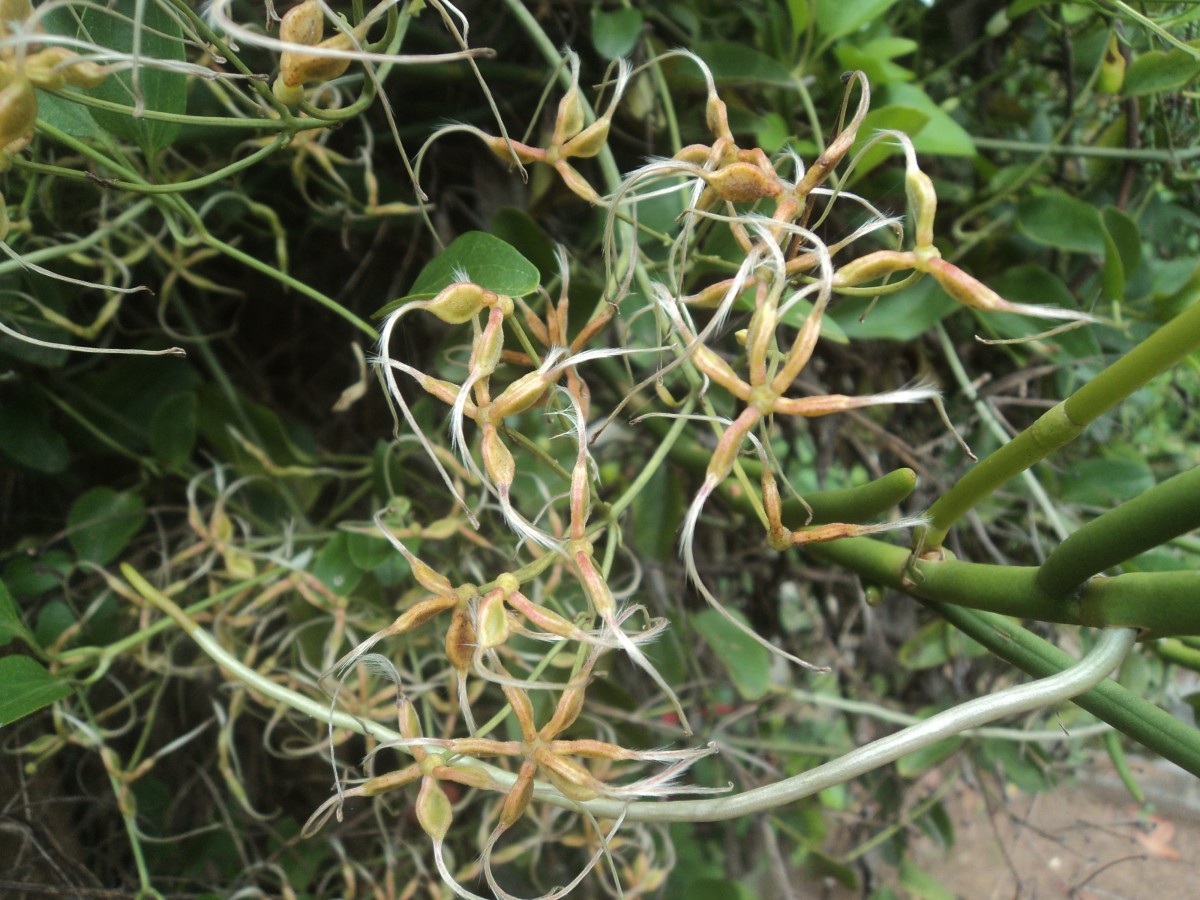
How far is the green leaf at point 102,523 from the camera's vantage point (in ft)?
1.67

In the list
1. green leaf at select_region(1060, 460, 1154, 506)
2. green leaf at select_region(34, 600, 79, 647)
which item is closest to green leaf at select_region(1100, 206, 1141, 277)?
green leaf at select_region(1060, 460, 1154, 506)

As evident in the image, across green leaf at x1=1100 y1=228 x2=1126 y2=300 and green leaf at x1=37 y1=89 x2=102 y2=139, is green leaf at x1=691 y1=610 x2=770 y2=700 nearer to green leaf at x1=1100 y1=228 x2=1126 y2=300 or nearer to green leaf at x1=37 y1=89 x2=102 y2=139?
green leaf at x1=1100 y1=228 x2=1126 y2=300

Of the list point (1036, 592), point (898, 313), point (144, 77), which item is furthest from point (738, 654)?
point (144, 77)

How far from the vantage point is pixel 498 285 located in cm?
29

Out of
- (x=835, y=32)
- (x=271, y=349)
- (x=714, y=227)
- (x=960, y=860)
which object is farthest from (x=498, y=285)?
(x=960, y=860)

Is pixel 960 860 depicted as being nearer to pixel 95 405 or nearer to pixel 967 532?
pixel 967 532

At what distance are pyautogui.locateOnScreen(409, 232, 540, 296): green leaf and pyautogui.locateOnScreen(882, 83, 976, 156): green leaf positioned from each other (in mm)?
270

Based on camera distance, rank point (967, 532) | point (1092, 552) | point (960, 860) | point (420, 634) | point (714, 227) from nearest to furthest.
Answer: point (1092, 552) → point (714, 227) → point (420, 634) → point (967, 532) → point (960, 860)

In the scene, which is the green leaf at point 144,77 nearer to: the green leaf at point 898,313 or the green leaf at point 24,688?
the green leaf at point 24,688

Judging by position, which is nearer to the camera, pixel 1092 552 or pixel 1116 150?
pixel 1092 552

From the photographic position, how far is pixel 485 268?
11.9 inches

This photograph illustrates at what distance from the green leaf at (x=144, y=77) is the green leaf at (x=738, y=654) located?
0.39m

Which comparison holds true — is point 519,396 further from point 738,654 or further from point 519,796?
point 738,654

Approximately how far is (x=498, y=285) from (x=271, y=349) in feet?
1.35
